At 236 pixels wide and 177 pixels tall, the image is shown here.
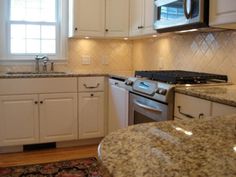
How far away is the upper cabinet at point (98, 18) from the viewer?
3.67m

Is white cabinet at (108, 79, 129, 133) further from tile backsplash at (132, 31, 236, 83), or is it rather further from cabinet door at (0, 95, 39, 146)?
cabinet door at (0, 95, 39, 146)

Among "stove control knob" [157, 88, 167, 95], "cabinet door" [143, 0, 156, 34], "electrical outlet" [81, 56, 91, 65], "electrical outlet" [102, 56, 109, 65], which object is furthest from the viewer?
"electrical outlet" [102, 56, 109, 65]

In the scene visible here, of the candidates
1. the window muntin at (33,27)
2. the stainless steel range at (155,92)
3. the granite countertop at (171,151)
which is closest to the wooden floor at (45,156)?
the stainless steel range at (155,92)

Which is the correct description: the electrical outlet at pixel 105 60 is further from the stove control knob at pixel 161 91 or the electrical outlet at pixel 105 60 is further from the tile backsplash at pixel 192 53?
the stove control knob at pixel 161 91

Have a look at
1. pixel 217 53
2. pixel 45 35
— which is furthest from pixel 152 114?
pixel 45 35

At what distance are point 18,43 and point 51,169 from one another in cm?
175

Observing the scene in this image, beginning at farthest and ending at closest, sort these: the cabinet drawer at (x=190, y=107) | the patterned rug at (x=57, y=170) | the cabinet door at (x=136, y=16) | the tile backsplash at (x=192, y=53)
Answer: the cabinet door at (x=136, y=16) → the patterned rug at (x=57, y=170) → the tile backsplash at (x=192, y=53) → the cabinet drawer at (x=190, y=107)

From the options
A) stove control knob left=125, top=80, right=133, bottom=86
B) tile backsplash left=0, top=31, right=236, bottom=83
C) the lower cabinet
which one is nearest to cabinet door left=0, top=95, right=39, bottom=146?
the lower cabinet

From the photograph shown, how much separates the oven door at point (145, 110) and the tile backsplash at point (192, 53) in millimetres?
682

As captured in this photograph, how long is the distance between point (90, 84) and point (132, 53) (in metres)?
1.08

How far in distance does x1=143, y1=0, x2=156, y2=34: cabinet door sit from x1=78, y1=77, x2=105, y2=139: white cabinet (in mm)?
825

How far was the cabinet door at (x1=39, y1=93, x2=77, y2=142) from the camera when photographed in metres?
3.43

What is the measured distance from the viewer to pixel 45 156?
10.9 ft

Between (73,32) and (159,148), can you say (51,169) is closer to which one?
(73,32)
